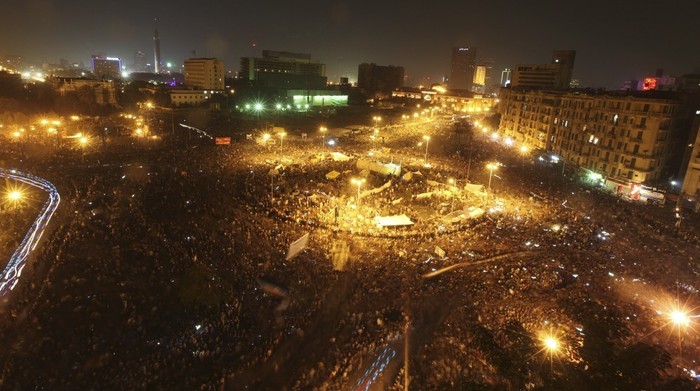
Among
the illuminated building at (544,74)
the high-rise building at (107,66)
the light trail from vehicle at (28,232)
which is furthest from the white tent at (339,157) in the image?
the high-rise building at (107,66)

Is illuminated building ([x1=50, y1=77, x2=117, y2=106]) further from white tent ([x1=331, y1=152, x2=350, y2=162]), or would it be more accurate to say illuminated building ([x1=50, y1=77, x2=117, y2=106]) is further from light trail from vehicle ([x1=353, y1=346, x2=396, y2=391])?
light trail from vehicle ([x1=353, y1=346, x2=396, y2=391])

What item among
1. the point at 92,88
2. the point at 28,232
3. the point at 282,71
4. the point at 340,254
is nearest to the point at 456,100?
the point at 282,71

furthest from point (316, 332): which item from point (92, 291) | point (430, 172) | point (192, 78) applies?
point (192, 78)

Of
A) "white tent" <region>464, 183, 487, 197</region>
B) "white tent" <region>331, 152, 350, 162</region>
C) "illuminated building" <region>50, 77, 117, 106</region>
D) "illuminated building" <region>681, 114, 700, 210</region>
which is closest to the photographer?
"white tent" <region>464, 183, 487, 197</region>

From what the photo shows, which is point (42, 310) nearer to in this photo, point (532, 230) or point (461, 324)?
point (461, 324)

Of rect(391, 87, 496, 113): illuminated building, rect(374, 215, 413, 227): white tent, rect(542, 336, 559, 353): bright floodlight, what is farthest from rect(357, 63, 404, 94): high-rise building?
rect(542, 336, 559, 353): bright floodlight

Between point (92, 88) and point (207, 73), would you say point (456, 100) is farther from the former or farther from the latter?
point (92, 88)

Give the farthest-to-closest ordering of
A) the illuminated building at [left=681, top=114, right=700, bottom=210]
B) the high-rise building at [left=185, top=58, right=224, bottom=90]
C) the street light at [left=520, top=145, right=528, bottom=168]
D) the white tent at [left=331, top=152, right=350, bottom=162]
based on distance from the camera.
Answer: the high-rise building at [left=185, top=58, right=224, bottom=90]
the street light at [left=520, top=145, right=528, bottom=168]
the white tent at [left=331, top=152, right=350, bottom=162]
the illuminated building at [left=681, top=114, right=700, bottom=210]

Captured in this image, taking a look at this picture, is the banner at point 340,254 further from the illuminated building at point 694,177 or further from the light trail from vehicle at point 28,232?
the illuminated building at point 694,177
